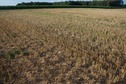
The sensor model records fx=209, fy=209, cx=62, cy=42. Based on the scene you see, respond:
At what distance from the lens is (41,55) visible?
24.4ft

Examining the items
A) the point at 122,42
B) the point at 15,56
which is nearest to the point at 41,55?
the point at 15,56

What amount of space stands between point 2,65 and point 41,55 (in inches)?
61.4

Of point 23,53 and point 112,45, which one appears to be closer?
point 23,53

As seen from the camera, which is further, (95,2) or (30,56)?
(95,2)

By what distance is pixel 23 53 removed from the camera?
7598mm

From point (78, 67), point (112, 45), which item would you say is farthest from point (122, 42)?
point (78, 67)

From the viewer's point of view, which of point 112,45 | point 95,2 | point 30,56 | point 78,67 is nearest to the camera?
point 78,67

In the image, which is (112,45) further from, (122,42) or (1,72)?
(1,72)

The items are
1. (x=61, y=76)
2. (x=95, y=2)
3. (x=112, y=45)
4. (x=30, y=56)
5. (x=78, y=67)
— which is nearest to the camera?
(x=61, y=76)

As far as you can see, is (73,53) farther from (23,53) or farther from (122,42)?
(122,42)

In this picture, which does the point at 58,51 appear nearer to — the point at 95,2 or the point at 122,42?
the point at 122,42

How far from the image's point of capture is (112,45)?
8484 millimetres

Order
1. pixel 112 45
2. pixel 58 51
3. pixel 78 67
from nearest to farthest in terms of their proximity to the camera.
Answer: pixel 78 67, pixel 58 51, pixel 112 45

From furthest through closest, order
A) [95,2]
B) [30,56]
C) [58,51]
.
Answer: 1. [95,2]
2. [58,51]
3. [30,56]
